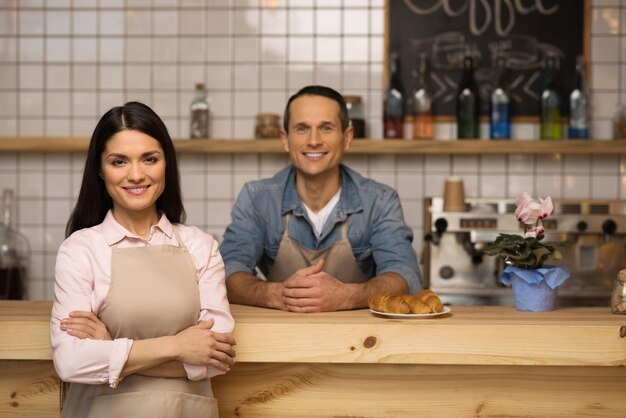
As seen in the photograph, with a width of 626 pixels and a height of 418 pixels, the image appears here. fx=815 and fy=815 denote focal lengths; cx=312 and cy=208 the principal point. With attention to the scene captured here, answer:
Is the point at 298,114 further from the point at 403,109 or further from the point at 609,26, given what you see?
the point at 609,26

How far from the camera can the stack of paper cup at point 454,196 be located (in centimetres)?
330

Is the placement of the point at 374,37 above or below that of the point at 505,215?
above

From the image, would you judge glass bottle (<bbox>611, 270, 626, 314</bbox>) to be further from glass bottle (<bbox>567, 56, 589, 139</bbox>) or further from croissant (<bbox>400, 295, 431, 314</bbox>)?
glass bottle (<bbox>567, 56, 589, 139</bbox>)

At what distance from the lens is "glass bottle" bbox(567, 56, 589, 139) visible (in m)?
3.36

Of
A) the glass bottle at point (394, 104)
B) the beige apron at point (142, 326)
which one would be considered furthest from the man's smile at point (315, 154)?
the glass bottle at point (394, 104)

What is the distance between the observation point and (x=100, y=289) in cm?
153

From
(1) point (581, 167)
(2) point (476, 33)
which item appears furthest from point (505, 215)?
(2) point (476, 33)

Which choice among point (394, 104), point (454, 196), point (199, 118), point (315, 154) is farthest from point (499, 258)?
point (199, 118)

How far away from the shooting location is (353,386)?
179 centimetres

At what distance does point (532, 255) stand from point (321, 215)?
730 millimetres

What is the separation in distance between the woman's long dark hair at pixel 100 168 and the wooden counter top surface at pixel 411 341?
25 centimetres

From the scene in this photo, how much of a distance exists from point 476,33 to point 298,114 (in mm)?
1442

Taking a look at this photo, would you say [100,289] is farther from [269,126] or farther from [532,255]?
[269,126]

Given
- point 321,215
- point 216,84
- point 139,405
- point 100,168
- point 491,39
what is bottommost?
point 139,405
